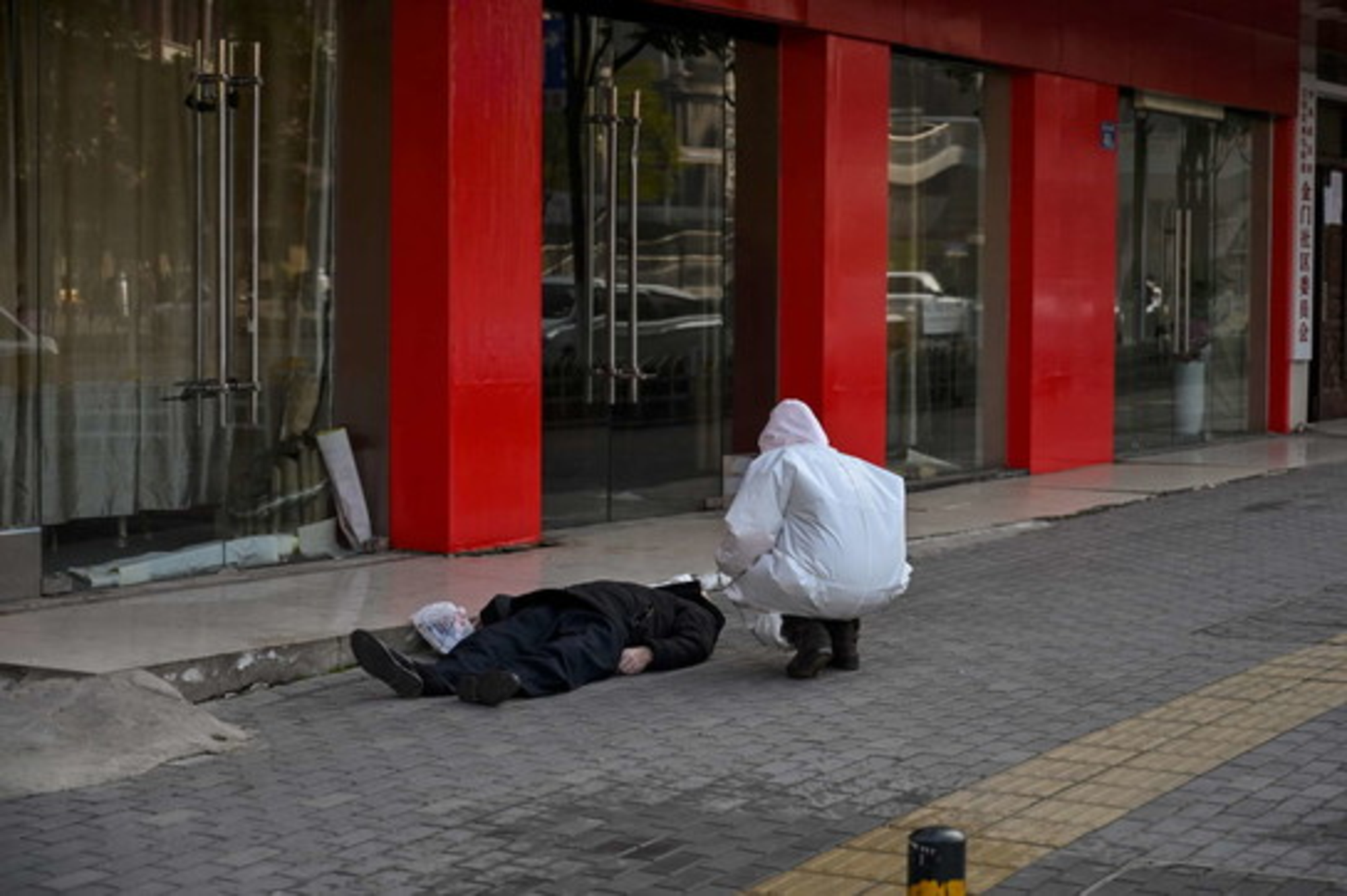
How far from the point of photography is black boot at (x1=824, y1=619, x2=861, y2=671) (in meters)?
9.36

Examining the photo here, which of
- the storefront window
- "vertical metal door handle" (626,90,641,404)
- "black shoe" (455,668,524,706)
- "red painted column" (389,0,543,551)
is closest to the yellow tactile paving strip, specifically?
"black shoe" (455,668,524,706)

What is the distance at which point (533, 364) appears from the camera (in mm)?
12656

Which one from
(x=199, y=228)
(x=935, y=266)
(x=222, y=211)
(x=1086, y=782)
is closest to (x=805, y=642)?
(x=1086, y=782)

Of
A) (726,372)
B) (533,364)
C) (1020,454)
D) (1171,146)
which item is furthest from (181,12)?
(1171,146)

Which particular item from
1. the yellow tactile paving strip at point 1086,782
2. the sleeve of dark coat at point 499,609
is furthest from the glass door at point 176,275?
the yellow tactile paving strip at point 1086,782

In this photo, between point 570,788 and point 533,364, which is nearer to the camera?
point 570,788

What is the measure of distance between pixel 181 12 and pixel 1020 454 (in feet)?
28.4

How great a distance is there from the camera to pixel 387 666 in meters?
8.74

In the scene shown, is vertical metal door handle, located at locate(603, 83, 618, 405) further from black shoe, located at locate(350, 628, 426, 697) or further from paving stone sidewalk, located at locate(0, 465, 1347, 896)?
black shoe, located at locate(350, 628, 426, 697)

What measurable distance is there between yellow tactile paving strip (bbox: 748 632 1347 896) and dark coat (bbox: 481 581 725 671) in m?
2.06

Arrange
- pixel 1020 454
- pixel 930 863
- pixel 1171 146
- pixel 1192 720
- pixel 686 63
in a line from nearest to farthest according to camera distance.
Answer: pixel 930 863
pixel 1192 720
pixel 686 63
pixel 1020 454
pixel 1171 146

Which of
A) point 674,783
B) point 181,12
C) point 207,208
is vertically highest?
point 181,12

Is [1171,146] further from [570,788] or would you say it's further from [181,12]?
[570,788]

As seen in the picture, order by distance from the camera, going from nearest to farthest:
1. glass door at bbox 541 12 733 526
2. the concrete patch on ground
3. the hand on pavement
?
1. the concrete patch on ground
2. the hand on pavement
3. glass door at bbox 541 12 733 526
